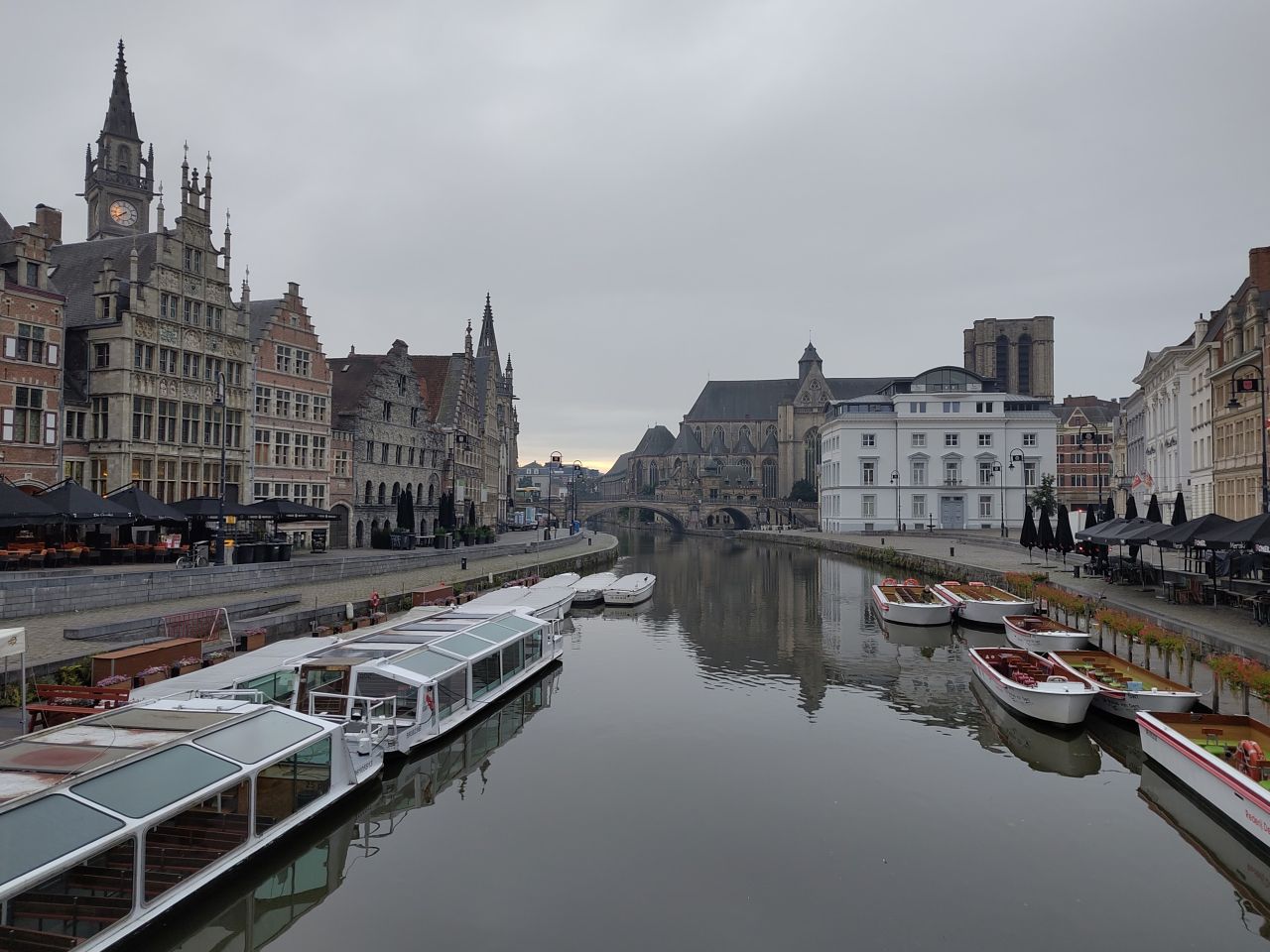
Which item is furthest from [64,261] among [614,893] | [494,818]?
[614,893]

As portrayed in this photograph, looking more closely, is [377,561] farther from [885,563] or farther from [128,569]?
[885,563]

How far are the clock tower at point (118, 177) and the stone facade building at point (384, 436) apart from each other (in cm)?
2670

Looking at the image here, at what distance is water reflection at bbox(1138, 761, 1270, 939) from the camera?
9.93 meters

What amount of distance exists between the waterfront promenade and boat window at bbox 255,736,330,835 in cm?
1646

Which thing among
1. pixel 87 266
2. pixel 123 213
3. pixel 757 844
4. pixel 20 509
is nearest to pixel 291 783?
pixel 757 844

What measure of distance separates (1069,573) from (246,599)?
102 feet

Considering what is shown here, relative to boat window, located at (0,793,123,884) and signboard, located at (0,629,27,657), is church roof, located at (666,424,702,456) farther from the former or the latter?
boat window, located at (0,793,123,884)

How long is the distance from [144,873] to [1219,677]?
50.6ft

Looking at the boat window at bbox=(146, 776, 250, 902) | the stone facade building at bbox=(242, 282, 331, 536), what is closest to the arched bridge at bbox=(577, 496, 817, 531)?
the stone facade building at bbox=(242, 282, 331, 536)

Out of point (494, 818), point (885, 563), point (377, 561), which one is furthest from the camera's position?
point (885, 563)

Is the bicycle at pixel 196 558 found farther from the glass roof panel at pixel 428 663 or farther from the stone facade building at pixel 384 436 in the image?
the stone facade building at pixel 384 436

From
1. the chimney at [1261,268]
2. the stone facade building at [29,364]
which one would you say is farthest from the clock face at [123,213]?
the chimney at [1261,268]

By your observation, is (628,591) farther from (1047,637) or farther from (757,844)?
(757,844)

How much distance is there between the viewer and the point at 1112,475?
10088cm
